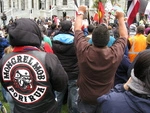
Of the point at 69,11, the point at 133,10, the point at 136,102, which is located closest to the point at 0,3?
the point at 69,11

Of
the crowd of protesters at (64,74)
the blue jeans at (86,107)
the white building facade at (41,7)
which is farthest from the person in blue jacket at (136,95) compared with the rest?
the white building facade at (41,7)

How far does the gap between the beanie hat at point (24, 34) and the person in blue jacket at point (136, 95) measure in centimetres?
116

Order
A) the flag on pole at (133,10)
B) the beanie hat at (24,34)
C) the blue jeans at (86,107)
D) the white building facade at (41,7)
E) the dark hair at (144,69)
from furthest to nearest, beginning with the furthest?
the white building facade at (41,7) → the flag on pole at (133,10) → the blue jeans at (86,107) → the beanie hat at (24,34) → the dark hair at (144,69)

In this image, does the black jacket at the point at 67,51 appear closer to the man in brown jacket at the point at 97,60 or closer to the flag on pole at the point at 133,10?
the man in brown jacket at the point at 97,60

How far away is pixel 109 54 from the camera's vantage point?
113 inches

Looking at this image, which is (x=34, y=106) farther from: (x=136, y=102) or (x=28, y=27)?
(x=136, y=102)

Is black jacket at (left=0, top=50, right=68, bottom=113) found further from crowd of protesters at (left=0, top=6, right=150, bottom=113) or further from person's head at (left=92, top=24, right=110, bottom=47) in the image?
person's head at (left=92, top=24, right=110, bottom=47)

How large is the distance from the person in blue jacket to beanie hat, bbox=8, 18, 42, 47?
1160mm

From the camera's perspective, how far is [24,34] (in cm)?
251

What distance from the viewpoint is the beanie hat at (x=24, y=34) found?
8.24 ft

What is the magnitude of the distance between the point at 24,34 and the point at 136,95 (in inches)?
54.7

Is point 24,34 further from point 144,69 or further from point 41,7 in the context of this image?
point 41,7

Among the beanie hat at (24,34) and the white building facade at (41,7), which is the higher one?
the beanie hat at (24,34)

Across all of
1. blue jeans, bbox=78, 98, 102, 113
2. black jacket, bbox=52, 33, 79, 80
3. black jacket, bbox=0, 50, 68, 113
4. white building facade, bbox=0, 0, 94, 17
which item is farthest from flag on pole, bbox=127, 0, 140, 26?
white building facade, bbox=0, 0, 94, 17
